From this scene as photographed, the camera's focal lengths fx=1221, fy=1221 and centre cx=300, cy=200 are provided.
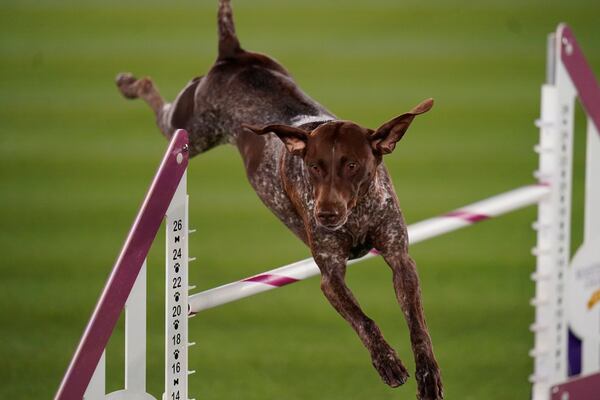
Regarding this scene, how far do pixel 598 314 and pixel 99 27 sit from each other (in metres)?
4.04

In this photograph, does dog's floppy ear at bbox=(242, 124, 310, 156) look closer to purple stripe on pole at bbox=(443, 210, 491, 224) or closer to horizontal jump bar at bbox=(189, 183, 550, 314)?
horizontal jump bar at bbox=(189, 183, 550, 314)

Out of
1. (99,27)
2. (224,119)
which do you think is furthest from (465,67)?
(224,119)

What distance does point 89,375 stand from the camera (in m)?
2.66

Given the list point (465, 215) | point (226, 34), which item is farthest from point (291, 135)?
point (465, 215)

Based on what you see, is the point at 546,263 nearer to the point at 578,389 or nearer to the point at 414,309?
the point at 578,389

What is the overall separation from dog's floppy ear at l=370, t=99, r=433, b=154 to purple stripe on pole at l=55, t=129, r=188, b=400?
52 cm

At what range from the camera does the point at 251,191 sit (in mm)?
6027

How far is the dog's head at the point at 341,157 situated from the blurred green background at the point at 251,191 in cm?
190

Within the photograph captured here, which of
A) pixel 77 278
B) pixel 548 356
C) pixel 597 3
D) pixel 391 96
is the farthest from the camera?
pixel 597 3

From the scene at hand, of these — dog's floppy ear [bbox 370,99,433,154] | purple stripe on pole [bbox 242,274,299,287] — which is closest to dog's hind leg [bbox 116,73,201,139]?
purple stripe on pole [bbox 242,274,299,287]

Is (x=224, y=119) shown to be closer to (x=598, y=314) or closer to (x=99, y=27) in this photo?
(x=598, y=314)

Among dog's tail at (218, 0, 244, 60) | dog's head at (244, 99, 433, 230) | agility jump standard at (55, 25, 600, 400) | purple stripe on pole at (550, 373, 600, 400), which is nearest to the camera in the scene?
dog's head at (244, 99, 433, 230)

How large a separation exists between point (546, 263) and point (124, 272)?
1.80 meters

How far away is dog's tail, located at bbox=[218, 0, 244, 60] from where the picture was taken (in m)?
3.29
